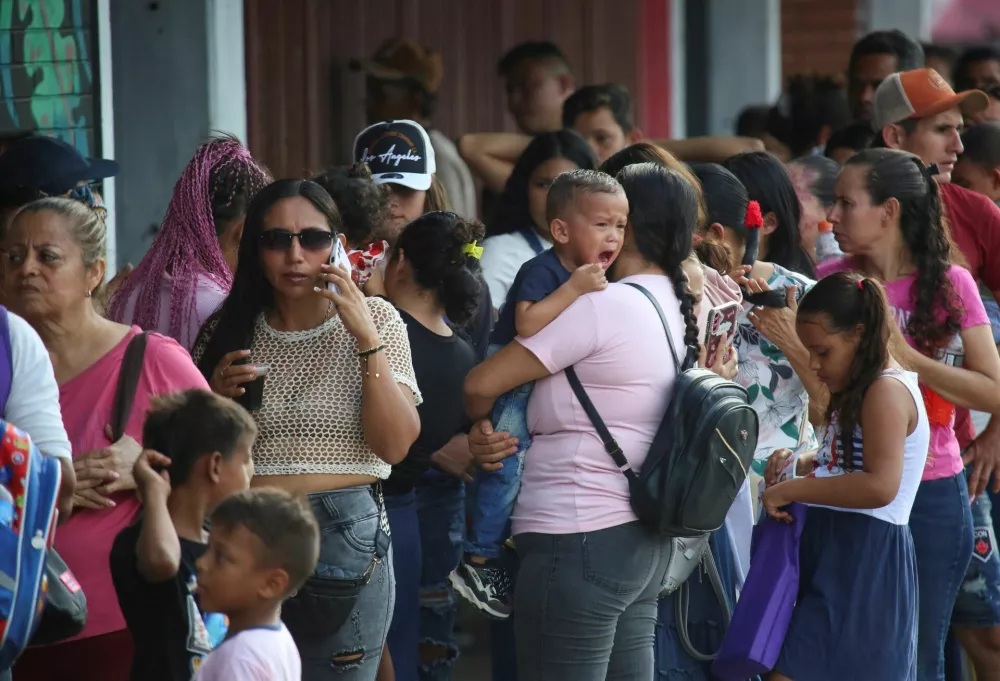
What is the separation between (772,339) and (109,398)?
2029 mm

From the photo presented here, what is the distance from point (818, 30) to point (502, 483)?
9405mm

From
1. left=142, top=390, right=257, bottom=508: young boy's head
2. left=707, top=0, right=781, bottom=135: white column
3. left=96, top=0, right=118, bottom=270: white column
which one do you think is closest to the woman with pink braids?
left=142, top=390, right=257, bottom=508: young boy's head

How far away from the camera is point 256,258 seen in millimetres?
3971

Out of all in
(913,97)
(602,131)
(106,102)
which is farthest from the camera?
(602,131)

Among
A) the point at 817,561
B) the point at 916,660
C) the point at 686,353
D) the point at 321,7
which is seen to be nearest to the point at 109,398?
the point at 686,353

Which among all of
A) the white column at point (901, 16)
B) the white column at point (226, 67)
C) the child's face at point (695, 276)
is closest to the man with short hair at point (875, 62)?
the white column at point (226, 67)

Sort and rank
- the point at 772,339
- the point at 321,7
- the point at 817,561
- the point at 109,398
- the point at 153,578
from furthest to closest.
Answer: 1. the point at 321,7
2. the point at 772,339
3. the point at 817,561
4. the point at 109,398
5. the point at 153,578

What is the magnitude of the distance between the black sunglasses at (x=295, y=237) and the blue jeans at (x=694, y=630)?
1.45 metres

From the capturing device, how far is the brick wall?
12570 mm

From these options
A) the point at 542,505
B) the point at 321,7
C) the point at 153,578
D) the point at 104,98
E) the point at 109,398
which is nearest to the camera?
the point at 153,578

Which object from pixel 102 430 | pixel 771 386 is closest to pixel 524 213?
pixel 771 386

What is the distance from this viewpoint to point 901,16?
39.5ft

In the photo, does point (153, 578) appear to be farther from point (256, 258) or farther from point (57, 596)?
point (256, 258)

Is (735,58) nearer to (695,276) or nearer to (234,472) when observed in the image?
A: (695,276)
